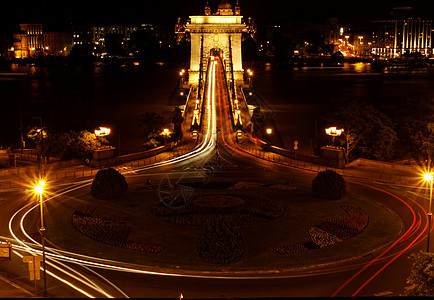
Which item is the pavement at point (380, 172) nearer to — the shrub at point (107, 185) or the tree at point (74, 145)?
the tree at point (74, 145)

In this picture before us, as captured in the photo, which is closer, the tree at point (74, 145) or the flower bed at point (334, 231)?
the flower bed at point (334, 231)

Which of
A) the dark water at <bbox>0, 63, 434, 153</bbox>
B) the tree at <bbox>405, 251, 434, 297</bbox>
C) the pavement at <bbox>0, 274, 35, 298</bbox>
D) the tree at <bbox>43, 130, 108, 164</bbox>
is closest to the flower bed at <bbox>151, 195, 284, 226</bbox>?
the pavement at <bbox>0, 274, 35, 298</bbox>

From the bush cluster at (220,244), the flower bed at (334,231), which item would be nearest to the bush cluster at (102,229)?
the bush cluster at (220,244)

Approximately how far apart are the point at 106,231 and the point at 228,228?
7512 mm

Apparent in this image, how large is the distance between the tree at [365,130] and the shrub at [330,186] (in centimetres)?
1505

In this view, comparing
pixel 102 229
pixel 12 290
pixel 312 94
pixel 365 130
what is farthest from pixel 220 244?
pixel 312 94

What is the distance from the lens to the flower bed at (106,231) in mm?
28411

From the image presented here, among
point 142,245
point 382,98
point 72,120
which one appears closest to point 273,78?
point 382,98

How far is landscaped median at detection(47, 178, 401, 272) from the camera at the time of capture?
26.5 m

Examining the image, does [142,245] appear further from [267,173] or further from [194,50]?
[194,50]

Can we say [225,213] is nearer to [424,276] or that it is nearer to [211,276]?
[211,276]

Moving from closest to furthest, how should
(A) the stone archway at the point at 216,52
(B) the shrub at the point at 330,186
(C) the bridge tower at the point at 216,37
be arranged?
(B) the shrub at the point at 330,186 < (C) the bridge tower at the point at 216,37 < (A) the stone archway at the point at 216,52

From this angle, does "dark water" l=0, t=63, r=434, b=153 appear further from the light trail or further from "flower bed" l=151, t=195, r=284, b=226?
"flower bed" l=151, t=195, r=284, b=226

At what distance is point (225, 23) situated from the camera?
127312 mm
